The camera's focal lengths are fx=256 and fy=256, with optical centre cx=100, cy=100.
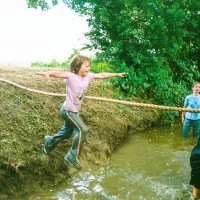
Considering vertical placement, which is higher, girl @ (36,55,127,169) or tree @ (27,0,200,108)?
tree @ (27,0,200,108)

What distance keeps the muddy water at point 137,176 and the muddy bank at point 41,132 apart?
0.79ft

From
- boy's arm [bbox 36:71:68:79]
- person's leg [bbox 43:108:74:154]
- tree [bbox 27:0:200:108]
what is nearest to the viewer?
boy's arm [bbox 36:71:68:79]

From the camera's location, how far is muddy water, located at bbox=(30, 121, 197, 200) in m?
3.74

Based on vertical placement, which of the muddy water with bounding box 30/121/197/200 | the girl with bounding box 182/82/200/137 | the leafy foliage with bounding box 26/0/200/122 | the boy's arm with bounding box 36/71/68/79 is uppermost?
the leafy foliage with bounding box 26/0/200/122

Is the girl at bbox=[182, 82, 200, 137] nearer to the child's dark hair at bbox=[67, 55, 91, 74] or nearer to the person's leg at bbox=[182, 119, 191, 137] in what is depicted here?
the person's leg at bbox=[182, 119, 191, 137]

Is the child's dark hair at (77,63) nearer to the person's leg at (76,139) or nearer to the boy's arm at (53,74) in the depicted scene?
the boy's arm at (53,74)

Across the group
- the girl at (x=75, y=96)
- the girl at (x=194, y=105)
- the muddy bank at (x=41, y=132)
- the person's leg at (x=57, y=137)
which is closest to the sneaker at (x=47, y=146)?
the person's leg at (x=57, y=137)

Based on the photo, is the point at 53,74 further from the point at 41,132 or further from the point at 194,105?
the point at 194,105

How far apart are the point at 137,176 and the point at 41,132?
1811 millimetres

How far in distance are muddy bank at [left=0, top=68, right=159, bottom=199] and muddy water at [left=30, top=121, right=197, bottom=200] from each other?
242 millimetres

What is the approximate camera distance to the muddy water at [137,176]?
374 centimetres

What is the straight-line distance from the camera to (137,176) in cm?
431

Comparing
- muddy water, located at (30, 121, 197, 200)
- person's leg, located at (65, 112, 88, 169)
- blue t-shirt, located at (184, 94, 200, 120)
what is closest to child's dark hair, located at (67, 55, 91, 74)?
person's leg, located at (65, 112, 88, 169)

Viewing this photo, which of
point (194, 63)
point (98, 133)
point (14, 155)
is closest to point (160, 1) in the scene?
point (194, 63)
